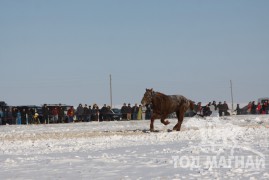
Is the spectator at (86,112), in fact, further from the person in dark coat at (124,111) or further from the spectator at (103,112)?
the person in dark coat at (124,111)

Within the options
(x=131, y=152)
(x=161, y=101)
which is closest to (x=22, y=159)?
(x=131, y=152)

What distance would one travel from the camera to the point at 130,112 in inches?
1423

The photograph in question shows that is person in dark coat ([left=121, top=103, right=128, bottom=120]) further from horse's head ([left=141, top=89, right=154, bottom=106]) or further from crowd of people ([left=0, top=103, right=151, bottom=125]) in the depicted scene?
horse's head ([left=141, top=89, right=154, bottom=106])

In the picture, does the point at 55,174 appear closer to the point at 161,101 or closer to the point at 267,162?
the point at 267,162

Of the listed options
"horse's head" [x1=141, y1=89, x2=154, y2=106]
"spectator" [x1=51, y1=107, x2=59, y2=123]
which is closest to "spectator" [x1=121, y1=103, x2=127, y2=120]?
"spectator" [x1=51, y1=107, x2=59, y2=123]

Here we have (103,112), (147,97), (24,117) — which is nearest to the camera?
(147,97)

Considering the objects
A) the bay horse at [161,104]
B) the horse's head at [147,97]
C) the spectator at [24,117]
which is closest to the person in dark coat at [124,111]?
the spectator at [24,117]

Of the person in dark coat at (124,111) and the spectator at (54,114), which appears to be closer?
the spectator at (54,114)

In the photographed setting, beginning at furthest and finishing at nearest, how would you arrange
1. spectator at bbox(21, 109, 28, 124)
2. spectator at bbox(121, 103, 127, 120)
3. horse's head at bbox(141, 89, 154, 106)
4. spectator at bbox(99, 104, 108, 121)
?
spectator at bbox(121, 103, 127, 120) < spectator at bbox(99, 104, 108, 121) < spectator at bbox(21, 109, 28, 124) < horse's head at bbox(141, 89, 154, 106)

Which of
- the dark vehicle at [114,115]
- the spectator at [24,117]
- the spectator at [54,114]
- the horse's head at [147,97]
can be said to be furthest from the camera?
the dark vehicle at [114,115]

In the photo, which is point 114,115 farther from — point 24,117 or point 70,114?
point 24,117

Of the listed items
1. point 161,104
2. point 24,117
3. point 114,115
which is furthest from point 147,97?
point 114,115

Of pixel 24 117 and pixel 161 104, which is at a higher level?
pixel 161 104

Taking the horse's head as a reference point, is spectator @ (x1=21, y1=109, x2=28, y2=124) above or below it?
below
